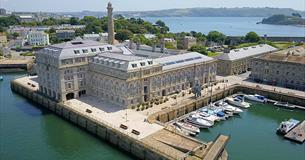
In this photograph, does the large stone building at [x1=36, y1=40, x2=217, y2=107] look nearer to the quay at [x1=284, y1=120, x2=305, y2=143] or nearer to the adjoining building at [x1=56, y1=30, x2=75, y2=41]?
the quay at [x1=284, y1=120, x2=305, y2=143]

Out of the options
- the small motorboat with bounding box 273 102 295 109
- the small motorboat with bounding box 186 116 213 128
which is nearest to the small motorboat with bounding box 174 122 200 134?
the small motorboat with bounding box 186 116 213 128

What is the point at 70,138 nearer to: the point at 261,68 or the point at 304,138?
the point at 304,138

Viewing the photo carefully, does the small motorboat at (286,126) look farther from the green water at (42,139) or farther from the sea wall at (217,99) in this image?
the green water at (42,139)

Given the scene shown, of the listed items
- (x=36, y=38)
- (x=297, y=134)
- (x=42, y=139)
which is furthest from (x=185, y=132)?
(x=36, y=38)

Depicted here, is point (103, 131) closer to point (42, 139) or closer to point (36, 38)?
point (42, 139)

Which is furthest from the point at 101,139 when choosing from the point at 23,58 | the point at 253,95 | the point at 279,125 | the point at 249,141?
the point at 23,58

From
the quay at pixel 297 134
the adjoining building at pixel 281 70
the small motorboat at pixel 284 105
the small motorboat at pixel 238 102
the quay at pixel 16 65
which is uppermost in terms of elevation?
the adjoining building at pixel 281 70

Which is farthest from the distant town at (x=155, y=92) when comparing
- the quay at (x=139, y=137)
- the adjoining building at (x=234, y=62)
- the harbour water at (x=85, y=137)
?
the harbour water at (x=85, y=137)

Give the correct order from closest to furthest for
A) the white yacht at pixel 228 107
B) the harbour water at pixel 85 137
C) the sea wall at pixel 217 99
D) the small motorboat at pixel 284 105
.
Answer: the harbour water at pixel 85 137
the sea wall at pixel 217 99
the white yacht at pixel 228 107
the small motorboat at pixel 284 105
